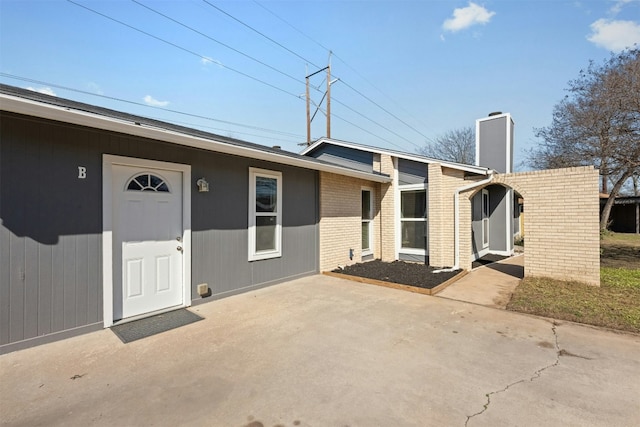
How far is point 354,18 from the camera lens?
33.0 feet

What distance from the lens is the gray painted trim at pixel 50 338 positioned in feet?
11.2

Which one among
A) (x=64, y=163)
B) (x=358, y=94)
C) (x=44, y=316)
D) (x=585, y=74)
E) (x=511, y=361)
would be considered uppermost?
(x=358, y=94)

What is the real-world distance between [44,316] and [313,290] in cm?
416

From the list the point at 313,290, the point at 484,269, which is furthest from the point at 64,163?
the point at 484,269

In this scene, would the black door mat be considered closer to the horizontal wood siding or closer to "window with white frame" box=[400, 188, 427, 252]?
the horizontal wood siding

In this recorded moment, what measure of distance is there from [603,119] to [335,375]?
11.5m

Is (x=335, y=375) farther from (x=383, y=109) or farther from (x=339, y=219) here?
(x=383, y=109)

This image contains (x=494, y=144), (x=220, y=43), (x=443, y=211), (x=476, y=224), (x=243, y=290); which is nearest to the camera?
(x=243, y=290)

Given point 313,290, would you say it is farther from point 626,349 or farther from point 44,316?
point 626,349

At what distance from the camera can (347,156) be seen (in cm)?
1017

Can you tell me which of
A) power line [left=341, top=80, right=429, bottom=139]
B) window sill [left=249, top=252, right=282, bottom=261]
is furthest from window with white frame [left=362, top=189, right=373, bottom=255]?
power line [left=341, top=80, right=429, bottom=139]

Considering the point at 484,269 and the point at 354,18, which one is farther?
the point at 354,18

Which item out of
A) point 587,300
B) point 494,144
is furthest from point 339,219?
point 494,144

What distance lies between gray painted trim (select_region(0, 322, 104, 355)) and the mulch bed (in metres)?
5.19
